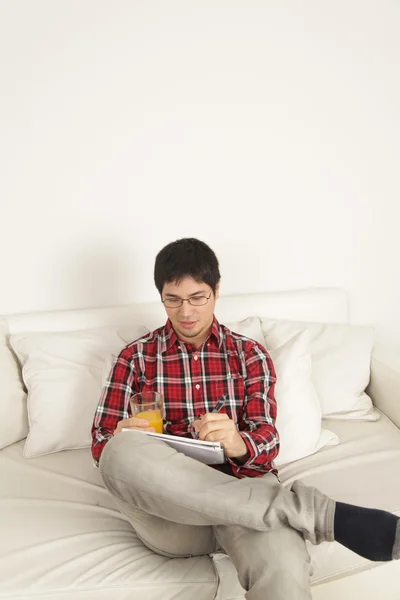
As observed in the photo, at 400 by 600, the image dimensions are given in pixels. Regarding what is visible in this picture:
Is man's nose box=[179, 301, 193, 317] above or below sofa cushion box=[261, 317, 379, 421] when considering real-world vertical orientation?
above

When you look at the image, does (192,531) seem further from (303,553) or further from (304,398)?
(304,398)

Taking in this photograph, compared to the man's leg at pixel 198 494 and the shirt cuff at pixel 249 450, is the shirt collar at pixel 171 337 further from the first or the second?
the man's leg at pixel 198 494

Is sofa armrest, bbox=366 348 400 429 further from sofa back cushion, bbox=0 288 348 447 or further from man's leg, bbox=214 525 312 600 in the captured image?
man's leg, bbox=214 525 312 600

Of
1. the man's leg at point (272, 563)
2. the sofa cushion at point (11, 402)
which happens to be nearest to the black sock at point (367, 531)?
the man's leg at point (272, 563)

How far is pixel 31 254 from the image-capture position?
2314mm

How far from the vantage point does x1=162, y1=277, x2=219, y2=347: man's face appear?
1771 millimetres

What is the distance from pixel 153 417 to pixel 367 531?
62 centimetres

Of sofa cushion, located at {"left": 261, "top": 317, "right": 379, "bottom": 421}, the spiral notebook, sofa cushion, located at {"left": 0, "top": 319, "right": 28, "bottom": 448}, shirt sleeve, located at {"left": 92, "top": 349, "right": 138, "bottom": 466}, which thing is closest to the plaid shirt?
shirt sleeve, located at {"left": 92, "top": 349, "right": 138, "bottom": 466}

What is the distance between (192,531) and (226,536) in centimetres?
11

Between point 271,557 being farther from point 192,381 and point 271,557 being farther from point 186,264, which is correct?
point 186,264

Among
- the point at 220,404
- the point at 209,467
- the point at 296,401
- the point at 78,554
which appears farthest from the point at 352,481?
the point at 78,554

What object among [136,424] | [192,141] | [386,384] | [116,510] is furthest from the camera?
[192,141]

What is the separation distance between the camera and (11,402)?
204cm

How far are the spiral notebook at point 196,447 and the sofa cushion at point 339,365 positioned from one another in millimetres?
778
